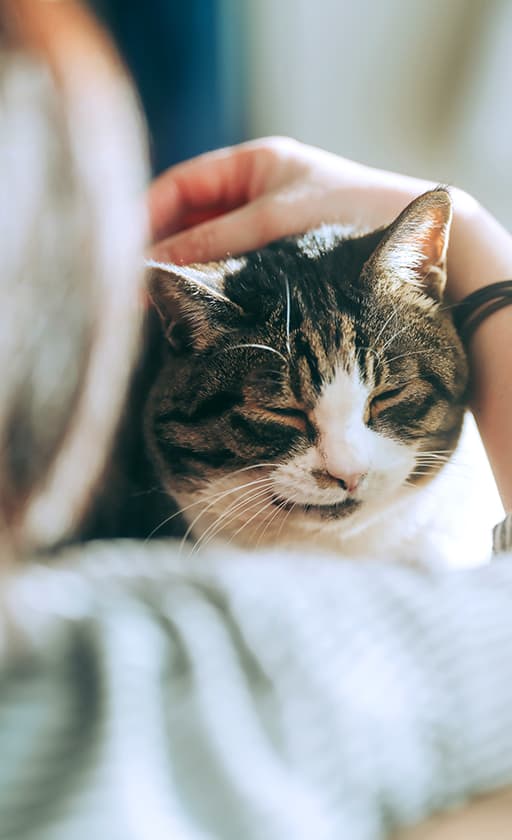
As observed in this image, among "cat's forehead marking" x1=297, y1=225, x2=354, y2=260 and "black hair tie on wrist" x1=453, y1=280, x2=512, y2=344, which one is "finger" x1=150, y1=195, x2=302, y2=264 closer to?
"cat's forehead marking" x1=297, y1=225, x2=354, y2=260

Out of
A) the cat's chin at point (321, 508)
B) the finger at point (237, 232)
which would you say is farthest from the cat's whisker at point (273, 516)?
the finger at point (237, 232)

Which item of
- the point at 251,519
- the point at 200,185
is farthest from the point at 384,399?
the point at 200,185

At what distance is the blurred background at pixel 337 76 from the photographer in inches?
22.5

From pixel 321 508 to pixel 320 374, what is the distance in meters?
0.10

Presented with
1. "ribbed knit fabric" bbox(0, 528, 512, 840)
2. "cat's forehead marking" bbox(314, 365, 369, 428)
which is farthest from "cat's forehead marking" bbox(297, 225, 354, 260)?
"ribbed knit fabric" bbox(0, 528, 512, 840)

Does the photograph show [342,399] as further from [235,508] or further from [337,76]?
[337,76]

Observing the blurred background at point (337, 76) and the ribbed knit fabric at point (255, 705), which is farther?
the blurred background at point (337, 76)

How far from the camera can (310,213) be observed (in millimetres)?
575

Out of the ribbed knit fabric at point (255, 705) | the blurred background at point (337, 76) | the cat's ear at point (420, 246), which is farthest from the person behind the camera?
the blurred background at point (337, 76)

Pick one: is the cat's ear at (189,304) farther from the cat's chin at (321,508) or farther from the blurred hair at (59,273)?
the cat's chin at (321,508)

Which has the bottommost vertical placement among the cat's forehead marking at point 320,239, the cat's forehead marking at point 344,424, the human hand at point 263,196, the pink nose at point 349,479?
the pink nose at point 349,479

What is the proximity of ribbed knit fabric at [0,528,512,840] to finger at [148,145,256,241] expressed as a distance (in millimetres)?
335

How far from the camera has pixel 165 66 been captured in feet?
1.87

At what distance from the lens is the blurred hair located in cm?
37
